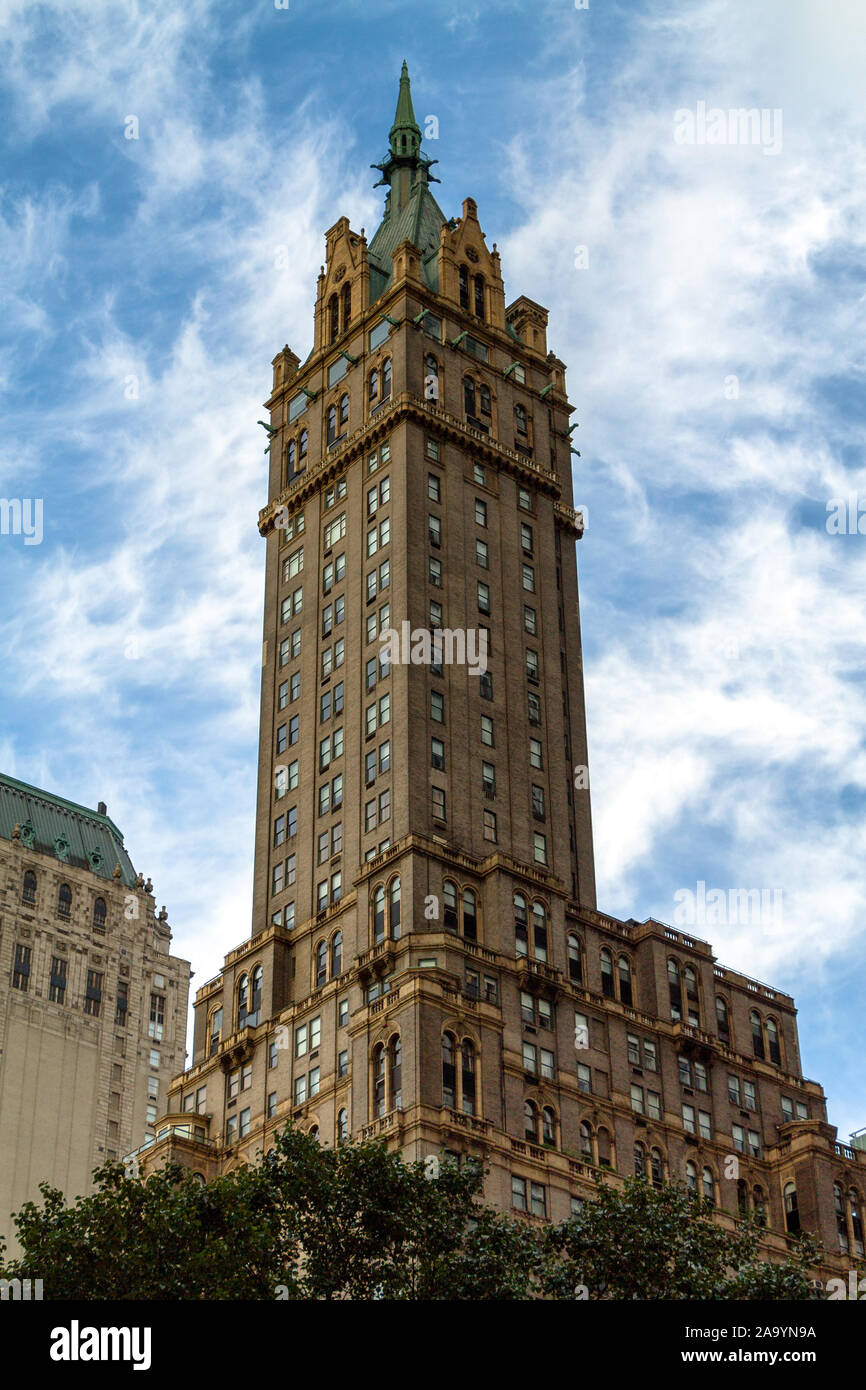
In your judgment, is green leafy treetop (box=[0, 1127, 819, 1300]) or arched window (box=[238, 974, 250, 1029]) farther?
arched window (box=[238, 974, 250, 1029])

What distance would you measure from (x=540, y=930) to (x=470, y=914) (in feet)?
17.3

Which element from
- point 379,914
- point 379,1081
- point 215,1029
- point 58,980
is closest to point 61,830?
point 58,980

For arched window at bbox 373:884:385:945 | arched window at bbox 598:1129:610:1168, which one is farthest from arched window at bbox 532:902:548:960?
arched window at bbox 598:1129:610:1168

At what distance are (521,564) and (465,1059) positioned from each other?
4311 centimetres

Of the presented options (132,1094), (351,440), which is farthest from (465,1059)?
(132,1094)

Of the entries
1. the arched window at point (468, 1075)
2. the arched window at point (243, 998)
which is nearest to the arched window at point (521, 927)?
the arched window at point (468, 1075)

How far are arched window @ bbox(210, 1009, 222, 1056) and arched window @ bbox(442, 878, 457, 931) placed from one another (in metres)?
20.0

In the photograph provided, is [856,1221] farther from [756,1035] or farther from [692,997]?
[692,997]

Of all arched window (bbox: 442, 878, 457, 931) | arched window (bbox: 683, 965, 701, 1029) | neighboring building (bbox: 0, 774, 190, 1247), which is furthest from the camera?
neighboring building (bbox: 0, 774, 190, 1247)

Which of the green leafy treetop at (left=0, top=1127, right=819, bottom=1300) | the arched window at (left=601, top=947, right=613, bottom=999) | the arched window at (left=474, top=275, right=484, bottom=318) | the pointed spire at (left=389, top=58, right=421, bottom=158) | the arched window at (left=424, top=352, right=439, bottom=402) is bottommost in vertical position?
the green leafy treetop at (left=0, top=1127, right=819, bottom=1300)

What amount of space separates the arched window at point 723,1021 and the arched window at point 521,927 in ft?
56.7

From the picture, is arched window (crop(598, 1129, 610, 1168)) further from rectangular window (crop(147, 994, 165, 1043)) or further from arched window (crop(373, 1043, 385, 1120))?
rectangular window (crop(147, 994, 165, 1043))

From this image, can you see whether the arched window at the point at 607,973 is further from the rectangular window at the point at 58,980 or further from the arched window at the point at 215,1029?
the rectangular window at the point at 58,980

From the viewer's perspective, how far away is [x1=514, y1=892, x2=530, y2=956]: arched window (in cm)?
12106
